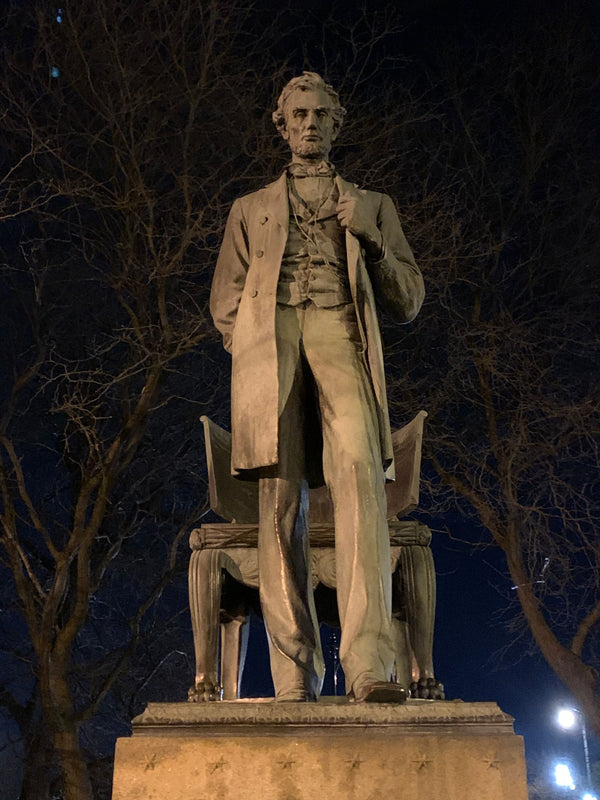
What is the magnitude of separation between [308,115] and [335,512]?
180 centimetres

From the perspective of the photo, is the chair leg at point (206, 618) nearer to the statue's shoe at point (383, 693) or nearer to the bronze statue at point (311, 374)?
the bronze statue at point (311, 374)

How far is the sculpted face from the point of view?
4.62 meters

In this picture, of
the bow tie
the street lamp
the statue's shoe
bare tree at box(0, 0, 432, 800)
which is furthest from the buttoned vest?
the street lamp

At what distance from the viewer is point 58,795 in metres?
15.9

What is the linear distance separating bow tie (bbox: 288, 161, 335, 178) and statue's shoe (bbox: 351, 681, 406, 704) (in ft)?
7.55

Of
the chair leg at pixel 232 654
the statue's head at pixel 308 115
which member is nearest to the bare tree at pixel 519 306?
the chair leg at pixel 232 654

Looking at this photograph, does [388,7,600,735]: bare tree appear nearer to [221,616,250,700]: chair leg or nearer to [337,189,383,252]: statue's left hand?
[221,616,250,700]: chair leg

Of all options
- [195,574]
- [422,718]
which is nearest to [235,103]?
[195,574]

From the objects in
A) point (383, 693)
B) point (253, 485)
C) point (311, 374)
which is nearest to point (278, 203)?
point (311, 374)

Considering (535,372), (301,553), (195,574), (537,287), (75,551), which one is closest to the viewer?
(301,553)

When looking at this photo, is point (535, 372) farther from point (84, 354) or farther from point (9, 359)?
point (9, 359)

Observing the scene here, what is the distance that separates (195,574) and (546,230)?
11.6 metres

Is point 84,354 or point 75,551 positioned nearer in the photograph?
point 75,551

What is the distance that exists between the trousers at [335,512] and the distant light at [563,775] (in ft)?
62.5
